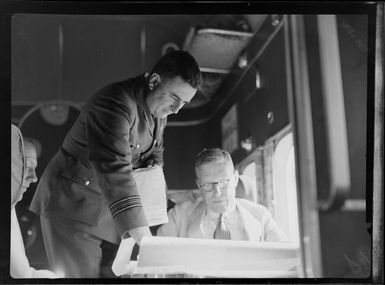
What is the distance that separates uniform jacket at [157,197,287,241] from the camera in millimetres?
1821

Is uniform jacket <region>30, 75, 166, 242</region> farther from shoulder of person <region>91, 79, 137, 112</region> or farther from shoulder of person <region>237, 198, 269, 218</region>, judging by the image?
shoulder of person <region>237, 198, 269, 218</region>

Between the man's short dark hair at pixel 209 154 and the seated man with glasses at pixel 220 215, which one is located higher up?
the man's short dark hair at pixel 209 154

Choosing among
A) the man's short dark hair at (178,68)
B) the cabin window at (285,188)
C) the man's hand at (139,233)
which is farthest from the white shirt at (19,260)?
the cabin window at (285,188)

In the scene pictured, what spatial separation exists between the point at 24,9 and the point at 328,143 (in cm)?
109

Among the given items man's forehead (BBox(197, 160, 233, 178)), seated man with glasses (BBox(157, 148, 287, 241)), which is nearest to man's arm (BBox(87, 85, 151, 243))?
seated man with glasses (BBox(157, 148, 287, 241))

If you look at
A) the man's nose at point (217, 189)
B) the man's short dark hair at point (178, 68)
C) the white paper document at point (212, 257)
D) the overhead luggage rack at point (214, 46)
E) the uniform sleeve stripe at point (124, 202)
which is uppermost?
the overhead luggage rack at point (214, 46)

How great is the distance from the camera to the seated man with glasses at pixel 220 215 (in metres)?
1.82

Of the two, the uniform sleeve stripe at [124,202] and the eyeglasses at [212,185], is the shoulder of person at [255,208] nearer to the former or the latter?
the eyeglasses at [212,185]

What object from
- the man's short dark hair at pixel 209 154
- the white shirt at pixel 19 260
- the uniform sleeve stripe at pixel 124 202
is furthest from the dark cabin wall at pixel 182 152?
the white shirt at pixel 19 260

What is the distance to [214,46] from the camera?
182cm

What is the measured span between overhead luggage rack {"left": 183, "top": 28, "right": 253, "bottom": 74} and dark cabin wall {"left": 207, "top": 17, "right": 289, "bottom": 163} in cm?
4

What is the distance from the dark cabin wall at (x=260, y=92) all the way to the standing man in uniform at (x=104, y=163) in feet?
0.44

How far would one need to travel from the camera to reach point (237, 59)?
6.06 feet

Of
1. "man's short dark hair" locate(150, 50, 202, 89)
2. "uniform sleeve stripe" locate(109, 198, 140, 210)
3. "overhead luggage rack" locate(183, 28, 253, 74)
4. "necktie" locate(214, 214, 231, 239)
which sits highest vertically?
"overhead luggage rack" locate(183, 28, 253, 74)
